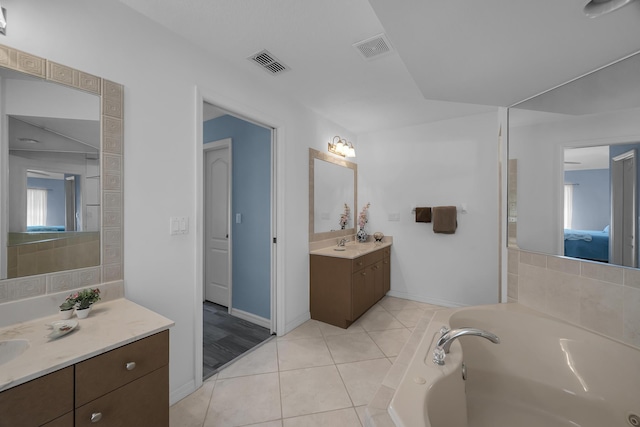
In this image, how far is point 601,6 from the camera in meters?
1.05

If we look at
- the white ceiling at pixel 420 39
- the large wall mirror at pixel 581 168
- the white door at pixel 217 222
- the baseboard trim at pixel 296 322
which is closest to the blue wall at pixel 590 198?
the large wall mirror at pixel 581 168

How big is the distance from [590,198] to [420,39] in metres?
1.43

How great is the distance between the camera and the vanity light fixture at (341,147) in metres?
3.39

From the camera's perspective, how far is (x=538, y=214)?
191 cm

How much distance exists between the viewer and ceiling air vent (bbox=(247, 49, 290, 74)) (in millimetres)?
1956

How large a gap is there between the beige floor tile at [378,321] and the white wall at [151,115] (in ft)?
5.60

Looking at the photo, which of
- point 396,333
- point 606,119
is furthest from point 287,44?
point 396,333

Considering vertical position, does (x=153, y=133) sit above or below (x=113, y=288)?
above

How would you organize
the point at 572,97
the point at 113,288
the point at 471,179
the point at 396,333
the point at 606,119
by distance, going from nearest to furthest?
the point at 113,288 → the point at 606,119 → the point at 572,97 → the point at 396,333 → the point at 471,179

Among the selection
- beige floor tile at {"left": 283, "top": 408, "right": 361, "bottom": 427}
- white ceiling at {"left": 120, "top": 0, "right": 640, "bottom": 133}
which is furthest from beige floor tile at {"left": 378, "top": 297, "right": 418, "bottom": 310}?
white ceiling at {"left": 120, "top": 0, "right": 640, "bottom": 133}

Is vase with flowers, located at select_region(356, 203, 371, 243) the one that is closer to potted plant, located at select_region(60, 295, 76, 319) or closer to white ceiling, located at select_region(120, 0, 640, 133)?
white ceiling, located at select_region(120, 0, 640, 133)

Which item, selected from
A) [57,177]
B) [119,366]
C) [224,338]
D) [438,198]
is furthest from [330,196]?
[119,366]

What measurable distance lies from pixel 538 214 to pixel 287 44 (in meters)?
2.19

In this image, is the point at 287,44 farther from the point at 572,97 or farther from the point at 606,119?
the point at 606,119
